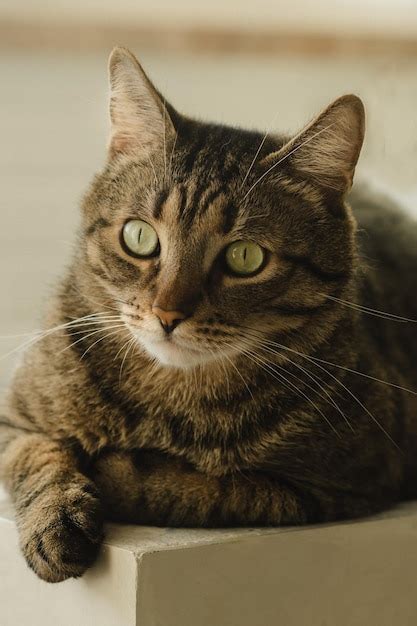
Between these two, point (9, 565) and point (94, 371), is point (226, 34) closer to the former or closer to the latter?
point (94, 371)

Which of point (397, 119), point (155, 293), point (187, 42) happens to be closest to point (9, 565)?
point (155, 293)

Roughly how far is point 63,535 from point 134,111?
0.66 m

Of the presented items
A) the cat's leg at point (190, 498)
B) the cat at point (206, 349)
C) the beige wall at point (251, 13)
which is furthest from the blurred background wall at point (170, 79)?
the cat's leg at point (190, 498)

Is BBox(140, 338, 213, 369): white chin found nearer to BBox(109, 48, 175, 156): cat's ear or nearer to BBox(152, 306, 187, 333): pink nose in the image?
BBox(152, 306, 187, 333): pink nose

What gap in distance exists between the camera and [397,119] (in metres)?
2.82

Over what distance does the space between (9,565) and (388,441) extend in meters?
0.63

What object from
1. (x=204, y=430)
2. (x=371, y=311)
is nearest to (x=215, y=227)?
(x=204, y=430)

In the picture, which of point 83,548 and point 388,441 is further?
point 388,441

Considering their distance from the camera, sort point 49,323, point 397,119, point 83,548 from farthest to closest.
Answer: point 397,119
point 49,323
point 83,548

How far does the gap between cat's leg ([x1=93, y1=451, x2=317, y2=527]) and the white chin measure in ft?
0.55

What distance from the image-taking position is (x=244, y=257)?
4.38 ft

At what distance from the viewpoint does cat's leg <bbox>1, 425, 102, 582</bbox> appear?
1.21 m

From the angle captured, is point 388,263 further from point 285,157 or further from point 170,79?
point 170,79

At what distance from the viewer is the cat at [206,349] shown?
1.32m
